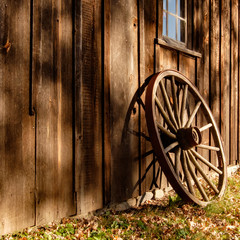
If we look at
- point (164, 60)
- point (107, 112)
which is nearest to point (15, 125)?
point (107, 112)

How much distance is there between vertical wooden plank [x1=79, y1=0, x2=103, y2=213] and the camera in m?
2.99

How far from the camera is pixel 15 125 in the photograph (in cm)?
242

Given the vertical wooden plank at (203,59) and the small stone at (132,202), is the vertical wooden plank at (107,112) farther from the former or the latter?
the vertical wooden plank at (203,59)

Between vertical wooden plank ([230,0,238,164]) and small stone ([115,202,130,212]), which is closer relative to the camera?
small stone ([115,202,130,212])

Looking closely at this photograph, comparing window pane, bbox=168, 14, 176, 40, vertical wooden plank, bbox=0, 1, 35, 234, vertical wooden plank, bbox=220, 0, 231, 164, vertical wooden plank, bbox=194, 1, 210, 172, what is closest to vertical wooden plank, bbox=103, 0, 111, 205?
vertical wooden plank, bbox=0, 1, 35, 234

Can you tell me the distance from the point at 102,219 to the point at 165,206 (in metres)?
1.00

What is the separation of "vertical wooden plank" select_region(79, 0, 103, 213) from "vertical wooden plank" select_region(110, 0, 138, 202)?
0.23 meters

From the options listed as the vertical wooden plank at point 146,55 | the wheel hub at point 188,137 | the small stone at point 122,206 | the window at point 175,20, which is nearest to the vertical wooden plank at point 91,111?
the small stone at point 122,206

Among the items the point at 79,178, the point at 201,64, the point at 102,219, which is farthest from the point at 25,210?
the point at 201,64

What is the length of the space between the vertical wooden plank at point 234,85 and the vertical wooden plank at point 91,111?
4099 mm

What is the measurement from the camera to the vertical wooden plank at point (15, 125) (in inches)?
92.2

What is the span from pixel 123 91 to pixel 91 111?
616mm

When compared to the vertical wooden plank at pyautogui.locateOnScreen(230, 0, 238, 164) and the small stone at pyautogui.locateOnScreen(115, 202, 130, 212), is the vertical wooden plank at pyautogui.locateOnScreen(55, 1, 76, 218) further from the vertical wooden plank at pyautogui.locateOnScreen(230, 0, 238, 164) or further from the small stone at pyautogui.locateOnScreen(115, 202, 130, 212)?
the vertical wooden plank at pyautogui.locateOnScreen(230, 0, 238, 164)

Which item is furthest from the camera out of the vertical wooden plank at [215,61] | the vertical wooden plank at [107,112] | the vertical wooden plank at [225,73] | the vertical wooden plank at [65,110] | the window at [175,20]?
the vertical wooden plank at [225,73]
